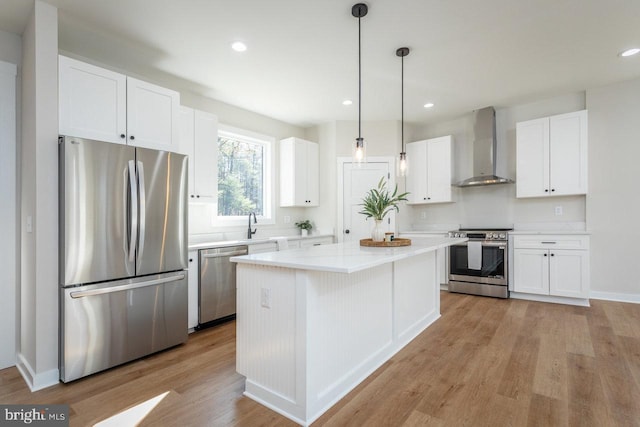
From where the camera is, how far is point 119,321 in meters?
2.42

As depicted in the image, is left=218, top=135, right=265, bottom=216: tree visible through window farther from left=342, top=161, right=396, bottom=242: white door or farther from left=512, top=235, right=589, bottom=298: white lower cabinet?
left=512, top=235, right=589, bottom=298: white lower cabinet

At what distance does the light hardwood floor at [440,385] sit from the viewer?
1774mm

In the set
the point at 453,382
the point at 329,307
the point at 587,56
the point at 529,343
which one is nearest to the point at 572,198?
the point at 587,56

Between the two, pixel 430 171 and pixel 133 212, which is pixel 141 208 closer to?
pixel 133 212

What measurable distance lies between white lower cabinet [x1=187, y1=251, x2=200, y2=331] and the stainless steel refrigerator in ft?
0.87

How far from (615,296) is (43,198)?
19.8 ft

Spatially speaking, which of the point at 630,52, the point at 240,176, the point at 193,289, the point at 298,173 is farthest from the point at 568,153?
the point at 193,289

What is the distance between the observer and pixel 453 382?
7.04ft

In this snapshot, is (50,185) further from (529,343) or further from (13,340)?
(529,343)

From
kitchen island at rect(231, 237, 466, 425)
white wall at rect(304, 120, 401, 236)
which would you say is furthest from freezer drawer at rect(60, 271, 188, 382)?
white wall at rect(304, 120, 401, 236)

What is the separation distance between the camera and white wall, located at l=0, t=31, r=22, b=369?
2477 mm

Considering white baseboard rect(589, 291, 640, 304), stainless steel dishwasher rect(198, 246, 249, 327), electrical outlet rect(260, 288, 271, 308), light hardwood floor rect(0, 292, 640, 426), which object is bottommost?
light hardwood floor rect(0, 292, 640, 426)

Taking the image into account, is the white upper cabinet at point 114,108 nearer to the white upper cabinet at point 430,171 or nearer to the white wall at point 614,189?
the white upper cabinet at point 430,171

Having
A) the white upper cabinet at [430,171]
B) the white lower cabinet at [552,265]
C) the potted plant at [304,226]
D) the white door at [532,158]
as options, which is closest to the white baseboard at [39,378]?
the potted plant at [304,226]
